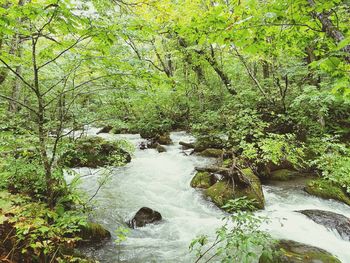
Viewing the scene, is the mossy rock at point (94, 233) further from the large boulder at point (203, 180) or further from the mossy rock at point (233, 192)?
the large boulder at point (203, 180)

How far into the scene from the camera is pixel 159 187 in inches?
355

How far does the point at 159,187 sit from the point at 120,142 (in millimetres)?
2493

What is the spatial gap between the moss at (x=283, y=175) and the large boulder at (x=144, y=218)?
471 centimetres

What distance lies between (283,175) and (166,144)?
6.44 meters

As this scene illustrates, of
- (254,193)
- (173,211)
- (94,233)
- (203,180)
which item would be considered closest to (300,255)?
(254,193)

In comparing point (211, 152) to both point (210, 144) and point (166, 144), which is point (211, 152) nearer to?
point (210, 144)

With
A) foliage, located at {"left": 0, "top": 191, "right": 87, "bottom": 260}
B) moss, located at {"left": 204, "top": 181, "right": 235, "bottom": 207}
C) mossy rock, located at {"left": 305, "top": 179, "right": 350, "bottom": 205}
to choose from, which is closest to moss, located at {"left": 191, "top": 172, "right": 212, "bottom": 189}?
moss, located at {"left": 204, "top": 181, "right": 235, "bottom": 207}

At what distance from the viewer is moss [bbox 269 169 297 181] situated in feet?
29.9

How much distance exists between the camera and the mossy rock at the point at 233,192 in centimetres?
713

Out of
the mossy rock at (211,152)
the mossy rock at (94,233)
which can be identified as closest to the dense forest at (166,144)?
the mossy rock at (94,233)

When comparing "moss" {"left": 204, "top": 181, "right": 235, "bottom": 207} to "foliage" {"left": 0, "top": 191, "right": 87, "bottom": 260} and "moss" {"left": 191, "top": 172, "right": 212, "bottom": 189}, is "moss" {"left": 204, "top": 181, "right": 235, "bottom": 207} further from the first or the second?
"foliage" {"left": 0, "top": 191, "right": 87, "bottom": 260}

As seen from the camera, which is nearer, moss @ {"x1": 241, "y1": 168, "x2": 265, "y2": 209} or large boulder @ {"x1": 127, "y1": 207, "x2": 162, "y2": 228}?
large boulder @ {"x1": 127, "y1": 207, "x2": 162, "y2": 228}

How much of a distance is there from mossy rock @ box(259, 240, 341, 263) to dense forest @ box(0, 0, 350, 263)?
0.12 feet

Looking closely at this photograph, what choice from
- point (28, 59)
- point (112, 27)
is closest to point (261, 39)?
point (112, 27)
